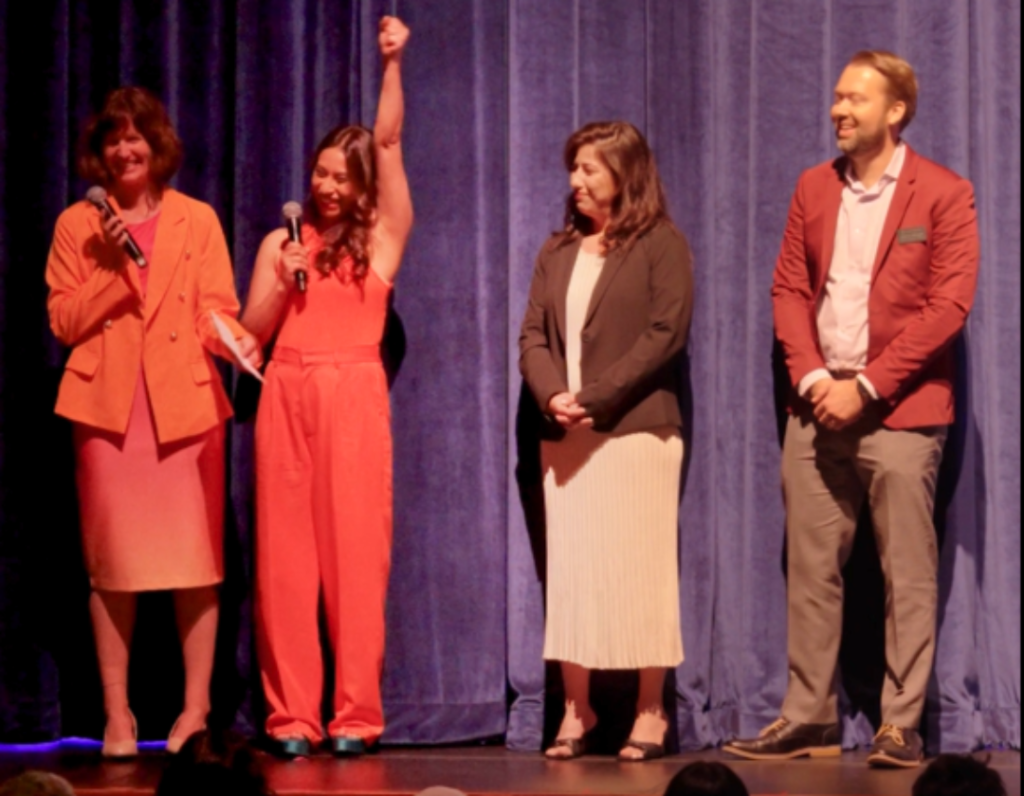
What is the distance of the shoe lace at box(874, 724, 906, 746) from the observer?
13.4ft

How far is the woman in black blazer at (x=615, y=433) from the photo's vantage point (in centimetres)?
424

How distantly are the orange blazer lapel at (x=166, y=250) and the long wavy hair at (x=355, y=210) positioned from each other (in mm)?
375

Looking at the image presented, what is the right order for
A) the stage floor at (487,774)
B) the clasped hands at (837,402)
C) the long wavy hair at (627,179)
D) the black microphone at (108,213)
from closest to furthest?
the stage floor at (487,774) < the black microphone at (108,213) < the clasped hands at (837,402) < the long wavy hair at (627,179)

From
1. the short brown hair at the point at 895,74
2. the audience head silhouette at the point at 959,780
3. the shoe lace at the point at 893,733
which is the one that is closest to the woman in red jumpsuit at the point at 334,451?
the short brown hair at the point at 895,74

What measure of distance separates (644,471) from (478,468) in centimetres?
62

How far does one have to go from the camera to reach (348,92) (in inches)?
188

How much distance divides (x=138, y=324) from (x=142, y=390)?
18cm

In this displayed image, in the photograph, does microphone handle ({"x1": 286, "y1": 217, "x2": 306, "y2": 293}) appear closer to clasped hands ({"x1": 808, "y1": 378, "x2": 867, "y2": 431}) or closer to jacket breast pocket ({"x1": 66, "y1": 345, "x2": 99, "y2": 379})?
jacket breast pocket ({"x1": 66, "y1": 345, "x2": 99, "y2": 379})

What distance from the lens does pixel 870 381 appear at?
4.12 metres

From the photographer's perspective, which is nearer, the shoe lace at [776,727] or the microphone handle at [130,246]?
the microphone handle at [130,246]

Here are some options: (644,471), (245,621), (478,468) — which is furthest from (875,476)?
(245,621)

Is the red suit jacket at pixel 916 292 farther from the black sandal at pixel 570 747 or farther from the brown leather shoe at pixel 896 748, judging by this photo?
the black sandal at pixel 570 747

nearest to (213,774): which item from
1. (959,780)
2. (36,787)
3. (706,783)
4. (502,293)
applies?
(36,787)

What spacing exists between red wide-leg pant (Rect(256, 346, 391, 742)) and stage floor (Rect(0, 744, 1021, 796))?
0.61ft
